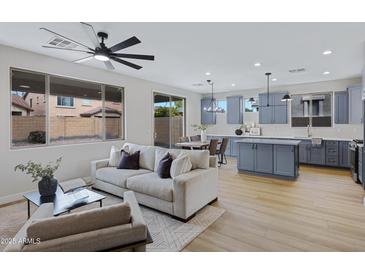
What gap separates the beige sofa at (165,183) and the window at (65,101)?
157 cm

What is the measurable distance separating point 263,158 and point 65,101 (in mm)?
4852

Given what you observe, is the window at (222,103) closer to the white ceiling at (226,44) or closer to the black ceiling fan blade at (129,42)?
the white ceiling at (226,44)

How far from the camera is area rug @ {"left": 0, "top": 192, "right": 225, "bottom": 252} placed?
2180 mm

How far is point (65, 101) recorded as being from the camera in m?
4.40

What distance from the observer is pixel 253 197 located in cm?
357

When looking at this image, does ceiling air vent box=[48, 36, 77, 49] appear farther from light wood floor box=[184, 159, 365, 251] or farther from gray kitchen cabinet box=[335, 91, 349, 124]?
gray kitchen cabinet box=[335, 91, 349, 124]

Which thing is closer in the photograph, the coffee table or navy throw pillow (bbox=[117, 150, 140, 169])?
the coffee table

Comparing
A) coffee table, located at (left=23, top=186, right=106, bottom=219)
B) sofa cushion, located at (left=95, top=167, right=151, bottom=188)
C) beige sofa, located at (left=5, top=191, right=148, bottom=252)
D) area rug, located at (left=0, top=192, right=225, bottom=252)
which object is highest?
beige sofa, located at (left=5, top=191, right=148, bottom=252)

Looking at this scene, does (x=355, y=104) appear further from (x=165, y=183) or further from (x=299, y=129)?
(x=165, y=183)

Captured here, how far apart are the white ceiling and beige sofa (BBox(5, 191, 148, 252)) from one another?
249 centimetres

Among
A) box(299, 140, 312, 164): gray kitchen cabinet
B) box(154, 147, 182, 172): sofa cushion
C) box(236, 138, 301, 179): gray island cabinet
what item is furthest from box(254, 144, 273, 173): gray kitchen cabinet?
box(154, 147, 182, 172): sofa cushion

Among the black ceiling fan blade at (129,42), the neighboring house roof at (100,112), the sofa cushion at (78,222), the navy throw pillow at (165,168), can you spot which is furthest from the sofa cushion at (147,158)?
the sofa cushion at (78,222)

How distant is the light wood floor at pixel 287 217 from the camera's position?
217 cm
